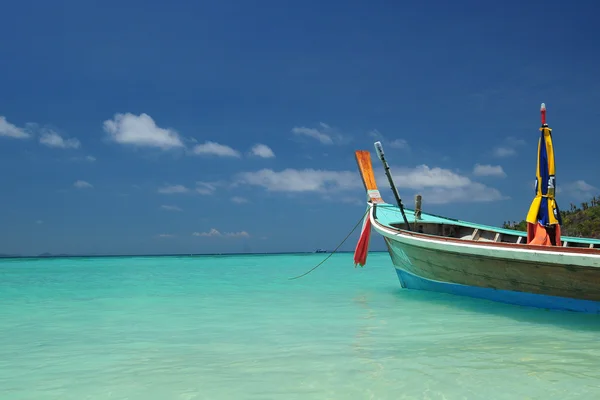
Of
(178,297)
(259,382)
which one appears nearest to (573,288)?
(259,382)

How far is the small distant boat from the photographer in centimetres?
732

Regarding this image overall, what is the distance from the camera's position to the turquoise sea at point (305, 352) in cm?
456

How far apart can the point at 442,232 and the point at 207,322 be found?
794 cm

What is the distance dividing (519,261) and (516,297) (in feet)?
3.12

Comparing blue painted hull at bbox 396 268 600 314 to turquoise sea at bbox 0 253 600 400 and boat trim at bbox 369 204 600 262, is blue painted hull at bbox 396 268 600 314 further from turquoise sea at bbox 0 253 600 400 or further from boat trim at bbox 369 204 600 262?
boat trim at bbox 369 204 600 262

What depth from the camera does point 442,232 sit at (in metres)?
14.1

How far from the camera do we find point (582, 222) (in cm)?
4331

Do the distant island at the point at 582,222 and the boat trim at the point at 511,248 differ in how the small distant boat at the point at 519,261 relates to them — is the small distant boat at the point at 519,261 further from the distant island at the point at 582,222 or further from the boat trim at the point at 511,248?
the distant island at the point at 582,222

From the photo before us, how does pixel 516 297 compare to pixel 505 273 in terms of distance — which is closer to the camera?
pixel 505 273

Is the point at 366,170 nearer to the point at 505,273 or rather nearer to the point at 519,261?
the point at 505,273

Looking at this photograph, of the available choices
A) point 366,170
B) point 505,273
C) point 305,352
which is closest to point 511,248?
point 505,273

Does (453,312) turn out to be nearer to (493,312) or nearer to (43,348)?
(493,312)

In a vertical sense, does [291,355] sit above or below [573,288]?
below

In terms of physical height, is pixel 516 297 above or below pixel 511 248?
below
